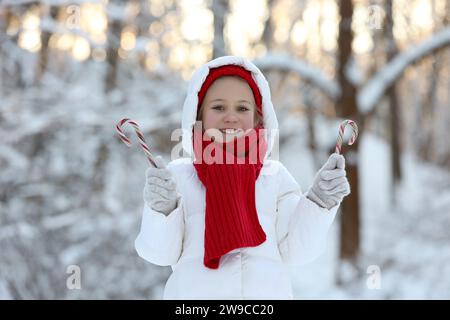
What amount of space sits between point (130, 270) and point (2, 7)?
3022 mm

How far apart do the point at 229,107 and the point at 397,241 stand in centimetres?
798

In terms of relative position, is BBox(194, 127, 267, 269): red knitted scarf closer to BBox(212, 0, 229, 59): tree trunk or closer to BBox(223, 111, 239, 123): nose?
BBox(223, 111, 239, 123): nose

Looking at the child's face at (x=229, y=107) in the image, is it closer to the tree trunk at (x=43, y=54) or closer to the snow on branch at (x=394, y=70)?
the tree trunk at (x=43, y=54)

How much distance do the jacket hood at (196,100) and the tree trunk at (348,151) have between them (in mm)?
5157

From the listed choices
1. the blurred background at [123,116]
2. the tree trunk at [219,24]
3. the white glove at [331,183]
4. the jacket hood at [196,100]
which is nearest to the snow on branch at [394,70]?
the blurred background at [123,116]

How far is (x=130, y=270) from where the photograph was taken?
6.00 metres

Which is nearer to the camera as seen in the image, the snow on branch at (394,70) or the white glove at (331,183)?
the white glove at (331,183)

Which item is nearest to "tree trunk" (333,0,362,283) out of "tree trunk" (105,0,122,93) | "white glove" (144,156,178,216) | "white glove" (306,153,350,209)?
"tree trunk" (105,0,122,93)

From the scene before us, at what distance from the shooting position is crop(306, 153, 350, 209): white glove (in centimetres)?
184

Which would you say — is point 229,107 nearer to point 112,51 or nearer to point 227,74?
point 227,74

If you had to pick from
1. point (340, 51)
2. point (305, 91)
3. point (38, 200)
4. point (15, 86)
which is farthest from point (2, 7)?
point (305, 91)

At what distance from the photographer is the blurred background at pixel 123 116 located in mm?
5871

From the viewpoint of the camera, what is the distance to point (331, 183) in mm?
1844

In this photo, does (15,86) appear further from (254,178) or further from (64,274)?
(254,178)
